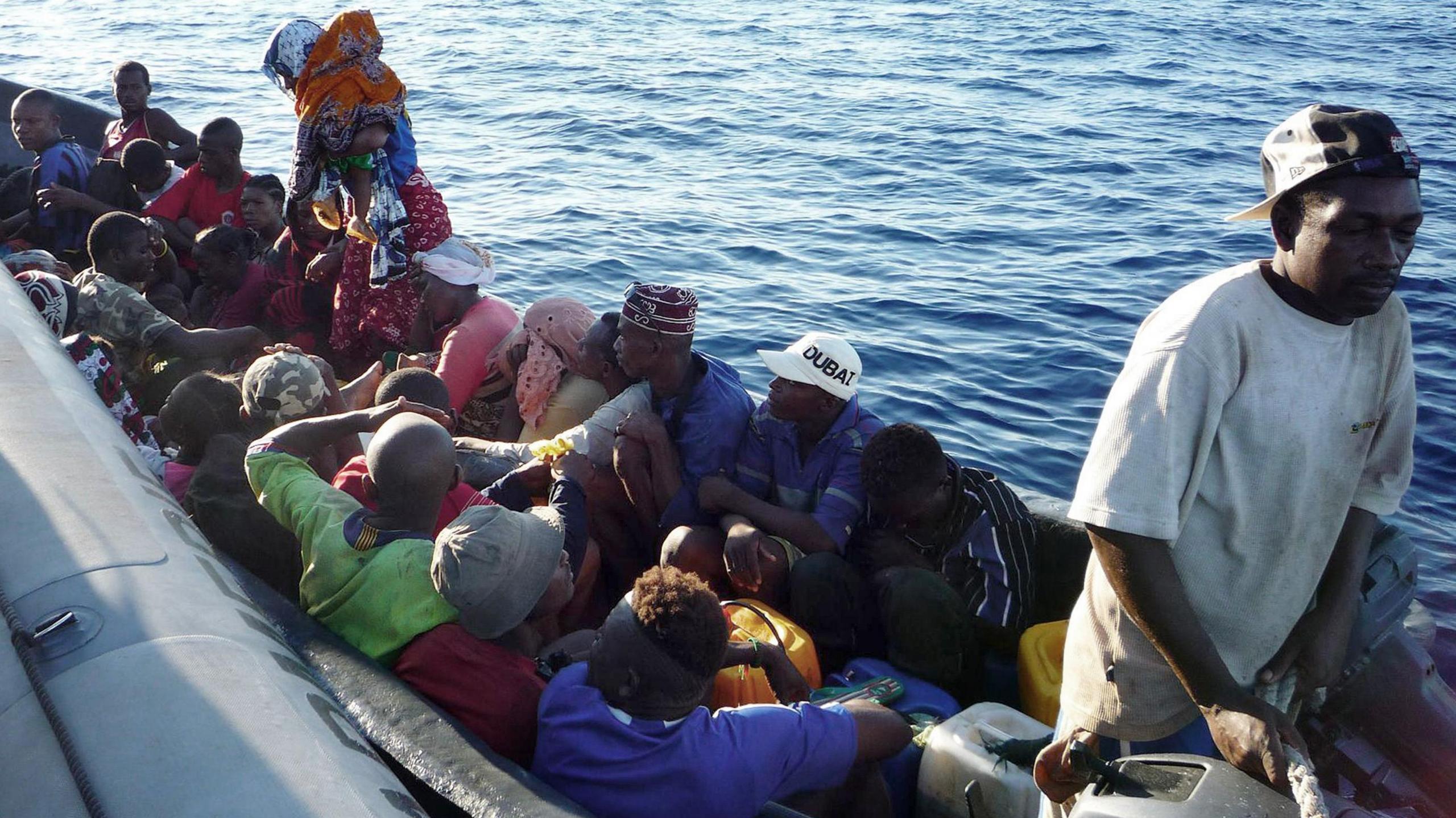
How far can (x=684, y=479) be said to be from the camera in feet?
13.8

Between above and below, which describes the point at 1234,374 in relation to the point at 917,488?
above

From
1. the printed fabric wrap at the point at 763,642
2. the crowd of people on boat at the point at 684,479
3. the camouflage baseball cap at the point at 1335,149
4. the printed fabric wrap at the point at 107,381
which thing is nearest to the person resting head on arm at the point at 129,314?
the crowd of people on boat at the point at 684,479

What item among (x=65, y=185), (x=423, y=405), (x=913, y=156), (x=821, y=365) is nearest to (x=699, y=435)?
(x=821, y=365)

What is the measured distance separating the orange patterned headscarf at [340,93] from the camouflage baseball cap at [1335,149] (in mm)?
4001

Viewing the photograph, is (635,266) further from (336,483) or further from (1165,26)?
(1165,26)

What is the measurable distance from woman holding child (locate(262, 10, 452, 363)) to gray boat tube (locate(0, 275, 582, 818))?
2.02m

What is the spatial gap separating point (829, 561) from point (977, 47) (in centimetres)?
1510

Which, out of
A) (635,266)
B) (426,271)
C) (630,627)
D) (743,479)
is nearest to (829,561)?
(743,479)

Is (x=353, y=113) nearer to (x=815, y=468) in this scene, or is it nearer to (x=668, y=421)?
(x=668, y=421)

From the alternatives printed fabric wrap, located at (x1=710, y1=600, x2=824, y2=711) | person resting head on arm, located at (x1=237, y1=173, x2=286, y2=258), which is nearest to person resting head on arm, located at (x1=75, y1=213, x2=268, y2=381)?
person resting head on arm, located at (x1=237, y1=173, x2=286, y2=258)

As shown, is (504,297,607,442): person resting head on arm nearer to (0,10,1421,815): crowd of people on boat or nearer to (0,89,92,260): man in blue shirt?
(0,10,1421,815): crowd of people on boat

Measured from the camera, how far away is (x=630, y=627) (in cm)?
261

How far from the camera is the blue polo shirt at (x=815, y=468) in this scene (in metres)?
3.88

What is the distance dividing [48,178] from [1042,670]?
6507mm
